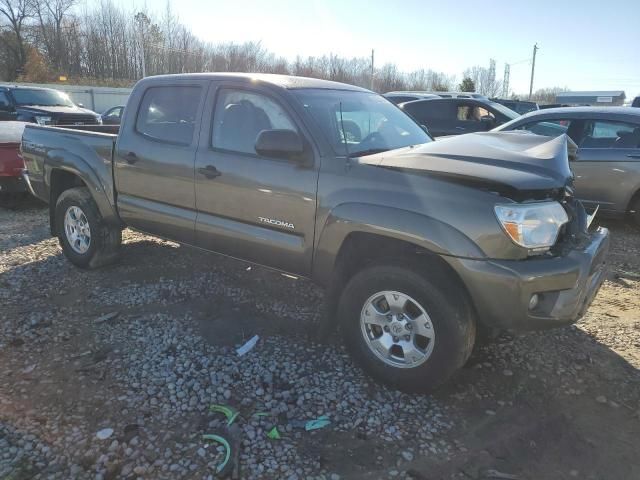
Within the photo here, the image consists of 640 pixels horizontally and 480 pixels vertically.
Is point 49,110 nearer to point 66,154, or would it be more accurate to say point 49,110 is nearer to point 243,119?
point 66,154

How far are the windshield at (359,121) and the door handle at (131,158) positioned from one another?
1.70 m

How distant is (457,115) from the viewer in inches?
418

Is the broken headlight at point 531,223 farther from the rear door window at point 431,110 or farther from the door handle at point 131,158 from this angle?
the rear door window at point 431,110

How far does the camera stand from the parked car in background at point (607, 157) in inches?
261

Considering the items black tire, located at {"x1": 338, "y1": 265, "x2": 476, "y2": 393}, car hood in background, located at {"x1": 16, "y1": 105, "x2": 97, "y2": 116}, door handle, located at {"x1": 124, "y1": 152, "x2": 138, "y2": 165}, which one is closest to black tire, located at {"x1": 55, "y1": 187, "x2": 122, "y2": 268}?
door handle, located at {"x1": 124, "y1": 152, "x2": 138, "y2": 165}

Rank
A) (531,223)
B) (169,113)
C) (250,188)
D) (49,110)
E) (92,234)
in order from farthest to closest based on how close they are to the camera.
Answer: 1. (49,110)
2. (92,234)
3. (169,113)
4. (250,188)
5. (531,223)

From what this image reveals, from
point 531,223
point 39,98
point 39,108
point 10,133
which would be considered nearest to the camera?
point 531,223

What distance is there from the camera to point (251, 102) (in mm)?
3830

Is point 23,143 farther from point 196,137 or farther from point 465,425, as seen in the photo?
point 465,425

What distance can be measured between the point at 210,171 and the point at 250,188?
17.7 inches

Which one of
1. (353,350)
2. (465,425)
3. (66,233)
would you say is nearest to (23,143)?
(66,233)

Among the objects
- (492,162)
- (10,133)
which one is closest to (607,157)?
(492,162)

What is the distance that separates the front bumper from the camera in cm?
269

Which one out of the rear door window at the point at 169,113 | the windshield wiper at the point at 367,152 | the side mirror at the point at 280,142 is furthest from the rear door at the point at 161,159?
the windshield wiper at the point at 367,152
